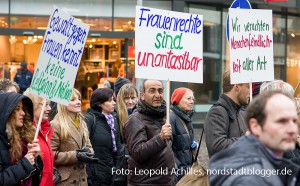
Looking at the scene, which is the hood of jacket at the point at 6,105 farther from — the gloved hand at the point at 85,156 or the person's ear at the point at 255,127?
the person's ear at the point at 255,127

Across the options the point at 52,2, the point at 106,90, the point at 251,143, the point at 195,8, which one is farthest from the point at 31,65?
the point at 251,143

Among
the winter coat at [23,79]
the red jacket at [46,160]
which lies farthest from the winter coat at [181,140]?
the winter coat at [23,79]

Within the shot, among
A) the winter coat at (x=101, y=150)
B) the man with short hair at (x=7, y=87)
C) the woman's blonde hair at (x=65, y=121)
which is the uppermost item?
the man with short hair at (x=7, y=87)

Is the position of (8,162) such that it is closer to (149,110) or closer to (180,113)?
(149,110)

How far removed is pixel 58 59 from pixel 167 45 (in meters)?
1.09

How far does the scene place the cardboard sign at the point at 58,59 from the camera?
20.1 ft

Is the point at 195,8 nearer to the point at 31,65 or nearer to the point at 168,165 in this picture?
the point at 31,65

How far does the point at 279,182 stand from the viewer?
11.4ft

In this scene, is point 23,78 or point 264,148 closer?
point 264,148

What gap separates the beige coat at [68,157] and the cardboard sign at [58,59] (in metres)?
0.92

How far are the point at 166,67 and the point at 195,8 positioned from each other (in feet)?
47.0

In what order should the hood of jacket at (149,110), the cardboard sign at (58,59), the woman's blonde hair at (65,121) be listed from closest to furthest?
the cardboard sign at (58,59)
the hood of jacket at (149,110)
the woman's blonde hair at (65,121)

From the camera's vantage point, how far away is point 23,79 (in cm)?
1823

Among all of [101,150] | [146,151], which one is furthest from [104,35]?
[146,151]
